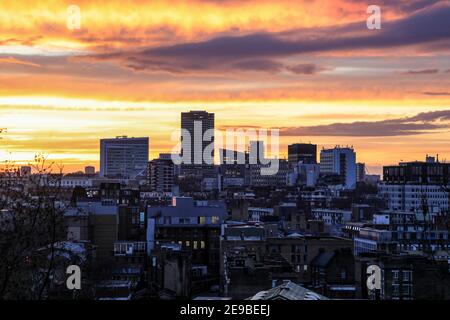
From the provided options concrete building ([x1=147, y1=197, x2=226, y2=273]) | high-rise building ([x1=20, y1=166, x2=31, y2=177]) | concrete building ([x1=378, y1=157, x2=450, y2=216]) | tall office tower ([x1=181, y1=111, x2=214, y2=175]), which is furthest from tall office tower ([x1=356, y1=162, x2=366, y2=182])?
high-rise building ([x1=20, y1=166, x2=31, y2=177])

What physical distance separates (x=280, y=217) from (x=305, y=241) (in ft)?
95.3

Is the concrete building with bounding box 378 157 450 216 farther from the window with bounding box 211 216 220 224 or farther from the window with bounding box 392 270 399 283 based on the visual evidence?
the window with bounding box 392 270 399 283

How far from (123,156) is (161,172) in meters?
8.55

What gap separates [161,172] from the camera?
116m

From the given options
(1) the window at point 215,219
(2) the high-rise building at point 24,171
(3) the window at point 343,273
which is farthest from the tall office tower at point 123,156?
(2) the high-rise building at point 24,171

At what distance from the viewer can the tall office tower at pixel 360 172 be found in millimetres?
154750

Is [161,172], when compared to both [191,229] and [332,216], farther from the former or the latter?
[191,229]

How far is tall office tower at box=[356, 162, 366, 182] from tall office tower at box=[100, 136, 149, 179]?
45.5 metres

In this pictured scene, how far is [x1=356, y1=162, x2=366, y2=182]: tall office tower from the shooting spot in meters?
155

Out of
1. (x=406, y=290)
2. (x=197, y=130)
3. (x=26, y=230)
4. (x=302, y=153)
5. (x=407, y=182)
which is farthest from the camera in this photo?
(x=302, y=153)

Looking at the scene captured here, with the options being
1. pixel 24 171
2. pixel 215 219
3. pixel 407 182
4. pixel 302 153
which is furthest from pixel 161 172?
pixel 24 171

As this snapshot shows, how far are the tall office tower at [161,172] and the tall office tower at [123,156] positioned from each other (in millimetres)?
1569
